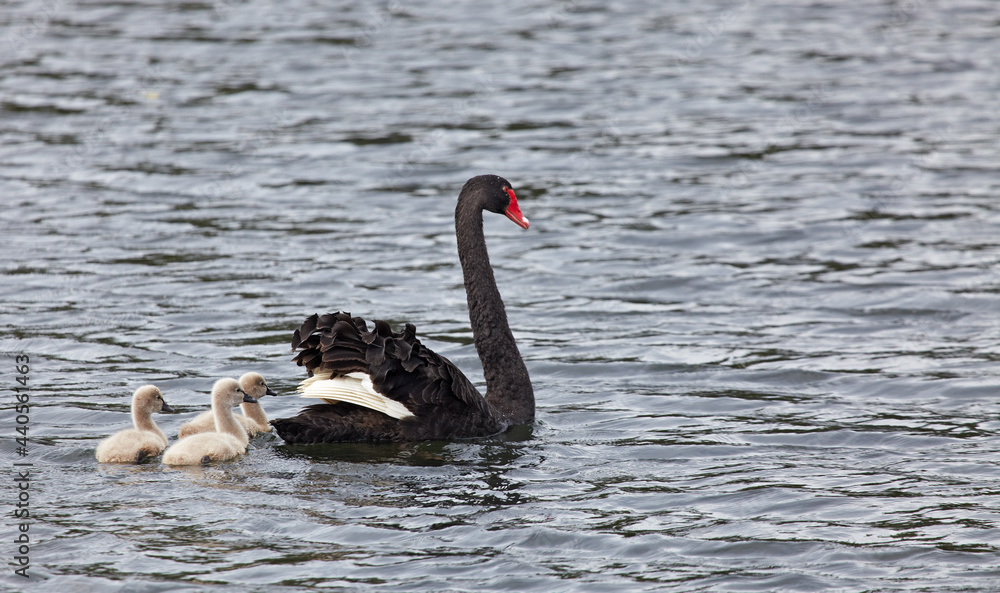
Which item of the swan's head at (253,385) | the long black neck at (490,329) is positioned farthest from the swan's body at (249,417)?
the long black neck at (490,329)

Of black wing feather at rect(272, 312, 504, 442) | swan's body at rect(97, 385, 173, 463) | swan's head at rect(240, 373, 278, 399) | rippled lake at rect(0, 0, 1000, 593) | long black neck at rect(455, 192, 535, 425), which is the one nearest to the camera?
rippled lake at rect(0, 0, 1000, 593)

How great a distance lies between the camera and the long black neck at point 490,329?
7879mm

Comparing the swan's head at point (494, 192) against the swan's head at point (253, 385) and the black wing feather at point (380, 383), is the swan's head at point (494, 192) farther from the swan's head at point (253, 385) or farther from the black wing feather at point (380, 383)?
the swan's head at point (253, 385)

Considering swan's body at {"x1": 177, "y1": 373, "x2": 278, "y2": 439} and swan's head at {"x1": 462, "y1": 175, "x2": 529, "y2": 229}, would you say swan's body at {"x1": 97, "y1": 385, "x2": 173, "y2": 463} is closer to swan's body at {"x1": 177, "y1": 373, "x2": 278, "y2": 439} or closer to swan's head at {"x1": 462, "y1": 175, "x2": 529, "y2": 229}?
swan's body at {"x1": 177, "y1": 373, "x2": 278, "y2": 439}

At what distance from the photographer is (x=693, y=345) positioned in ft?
31.8

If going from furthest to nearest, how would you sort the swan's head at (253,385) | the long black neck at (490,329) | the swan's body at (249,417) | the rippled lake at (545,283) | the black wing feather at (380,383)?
the long black neck at (490,329), the swan's head at (253,385), the swan's body at (249,417), the black wing feather at (380,383), the rippled lake at (545,283)

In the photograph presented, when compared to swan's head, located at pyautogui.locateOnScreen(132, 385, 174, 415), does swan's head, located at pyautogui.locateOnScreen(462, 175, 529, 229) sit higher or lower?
higher

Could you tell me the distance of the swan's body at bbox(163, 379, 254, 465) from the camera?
6.92 metres

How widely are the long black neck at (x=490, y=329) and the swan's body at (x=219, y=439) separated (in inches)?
60.6

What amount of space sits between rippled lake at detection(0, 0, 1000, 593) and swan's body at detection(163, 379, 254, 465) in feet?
→ 0.34

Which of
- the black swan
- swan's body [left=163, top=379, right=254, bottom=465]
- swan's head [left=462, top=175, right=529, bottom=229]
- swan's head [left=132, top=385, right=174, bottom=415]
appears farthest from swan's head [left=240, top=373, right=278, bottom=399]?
swan's head [left=462, top=175, right=529, bottom=229]

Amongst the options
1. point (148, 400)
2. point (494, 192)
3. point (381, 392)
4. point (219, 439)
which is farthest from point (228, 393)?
point (494, 192)

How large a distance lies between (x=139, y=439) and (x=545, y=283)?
16.9ft

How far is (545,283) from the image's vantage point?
37.4ft
